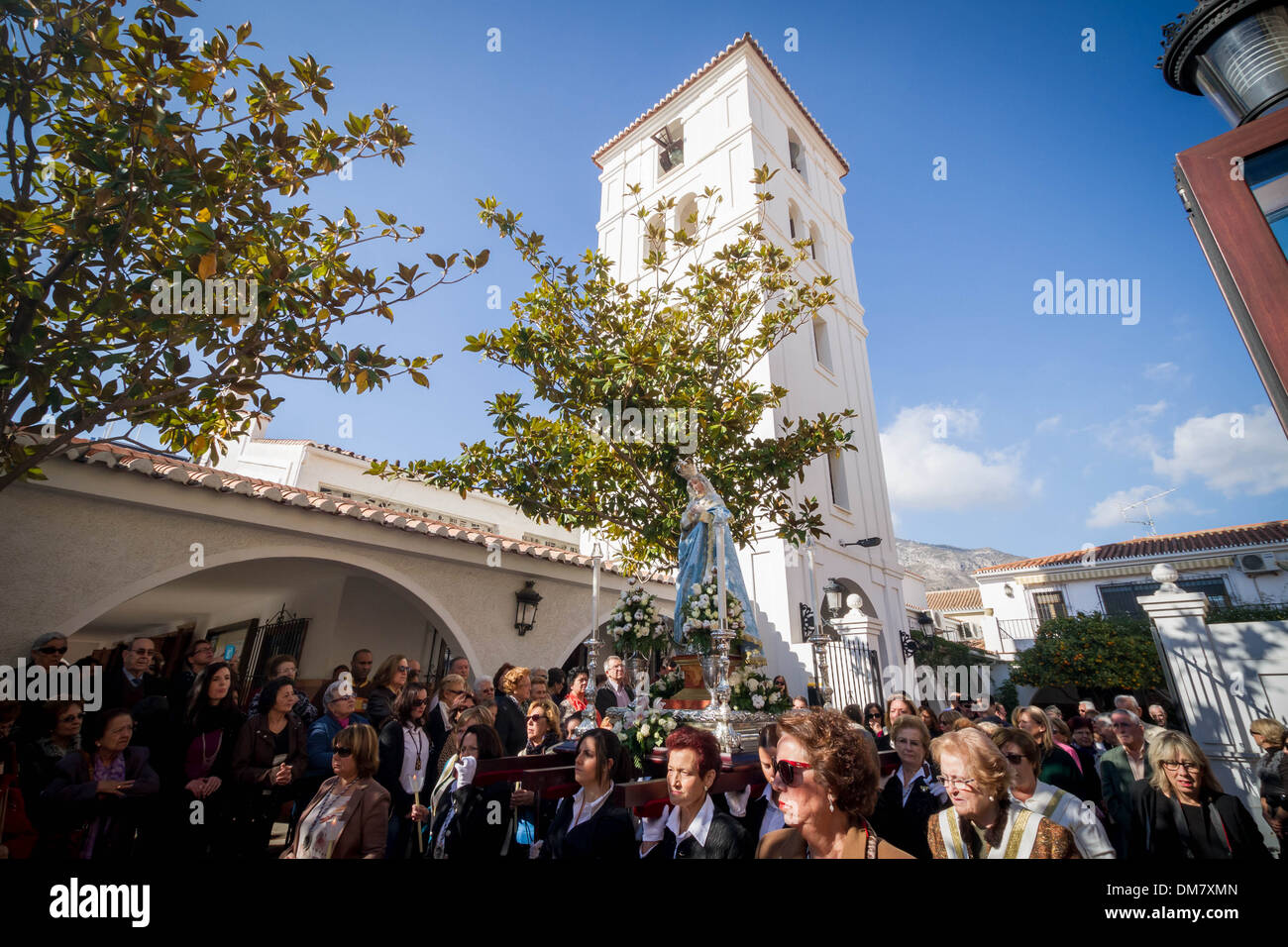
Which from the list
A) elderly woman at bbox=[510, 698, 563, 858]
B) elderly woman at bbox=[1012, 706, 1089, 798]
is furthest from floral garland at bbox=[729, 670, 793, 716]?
elderly woman at bbox=[1012, 706, 1089, 798]

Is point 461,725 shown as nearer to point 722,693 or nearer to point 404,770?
point 404,770

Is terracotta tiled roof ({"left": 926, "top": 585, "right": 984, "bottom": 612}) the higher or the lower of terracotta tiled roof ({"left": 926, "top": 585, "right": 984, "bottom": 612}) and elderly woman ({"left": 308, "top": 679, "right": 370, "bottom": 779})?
the lower

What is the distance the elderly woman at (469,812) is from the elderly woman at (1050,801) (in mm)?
2902

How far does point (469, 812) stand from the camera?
3.62 meters

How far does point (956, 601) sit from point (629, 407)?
36841 mm

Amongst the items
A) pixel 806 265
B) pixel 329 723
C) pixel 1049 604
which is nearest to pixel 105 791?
pixel 329 723

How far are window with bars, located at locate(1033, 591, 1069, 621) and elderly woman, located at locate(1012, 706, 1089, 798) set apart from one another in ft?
76.1

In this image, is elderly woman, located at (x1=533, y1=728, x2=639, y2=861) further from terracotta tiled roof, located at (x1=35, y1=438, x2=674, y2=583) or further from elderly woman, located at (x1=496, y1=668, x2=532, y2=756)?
terracotta tiled roof, located at (x1=35, y1=438, x2=674, y2=583)

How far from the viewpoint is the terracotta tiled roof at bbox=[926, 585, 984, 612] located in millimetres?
35688

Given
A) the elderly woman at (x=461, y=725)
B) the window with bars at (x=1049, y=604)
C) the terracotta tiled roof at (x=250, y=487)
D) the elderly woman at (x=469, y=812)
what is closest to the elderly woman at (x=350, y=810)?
the elderly woman at (x=469, y=812)

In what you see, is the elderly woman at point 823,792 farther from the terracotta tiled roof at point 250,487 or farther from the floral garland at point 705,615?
the terracotta tiled roof at point 250,487
